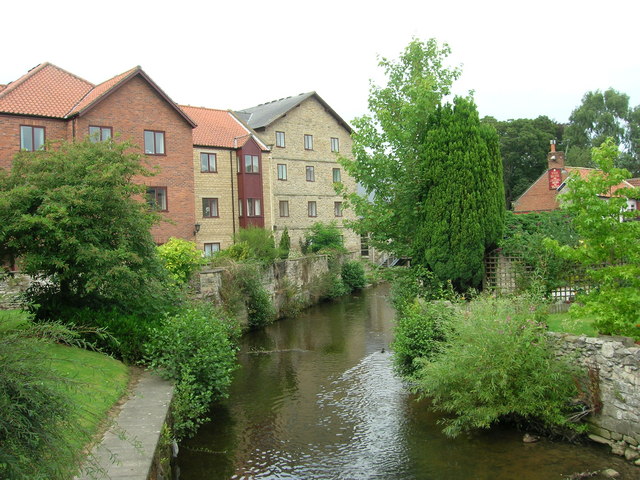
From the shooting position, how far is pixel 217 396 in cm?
1288

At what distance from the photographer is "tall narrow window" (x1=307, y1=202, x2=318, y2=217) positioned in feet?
145

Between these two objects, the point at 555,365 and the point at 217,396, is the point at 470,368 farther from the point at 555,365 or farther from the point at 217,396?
the point at 217,396

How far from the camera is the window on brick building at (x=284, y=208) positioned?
1657 inches

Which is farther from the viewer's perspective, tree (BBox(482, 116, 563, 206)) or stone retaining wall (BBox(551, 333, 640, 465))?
tree (BBox(482, 116, 563, 206))

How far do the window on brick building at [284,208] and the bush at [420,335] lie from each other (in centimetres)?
2868

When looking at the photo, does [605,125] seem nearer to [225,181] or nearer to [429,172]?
[225,181]

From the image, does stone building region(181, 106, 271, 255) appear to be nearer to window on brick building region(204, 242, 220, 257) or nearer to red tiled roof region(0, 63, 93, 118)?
A: window on brick building region(204, 242, 220, 257)

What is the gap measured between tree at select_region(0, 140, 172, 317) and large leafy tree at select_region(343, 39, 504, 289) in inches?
265

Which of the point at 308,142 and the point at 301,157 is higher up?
the point at 308,142

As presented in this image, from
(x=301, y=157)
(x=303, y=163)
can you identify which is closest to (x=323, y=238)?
(x=303, y=163)

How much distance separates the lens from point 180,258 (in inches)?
839

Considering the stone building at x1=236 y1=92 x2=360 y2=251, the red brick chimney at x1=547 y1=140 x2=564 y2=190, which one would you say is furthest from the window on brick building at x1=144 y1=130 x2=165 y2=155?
the red brick chimney at x1=547 y1=140 x2=564 y2=190

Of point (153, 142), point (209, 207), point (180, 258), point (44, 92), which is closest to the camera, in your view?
point (180, 258)

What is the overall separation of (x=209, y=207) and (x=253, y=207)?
316 centimetres
